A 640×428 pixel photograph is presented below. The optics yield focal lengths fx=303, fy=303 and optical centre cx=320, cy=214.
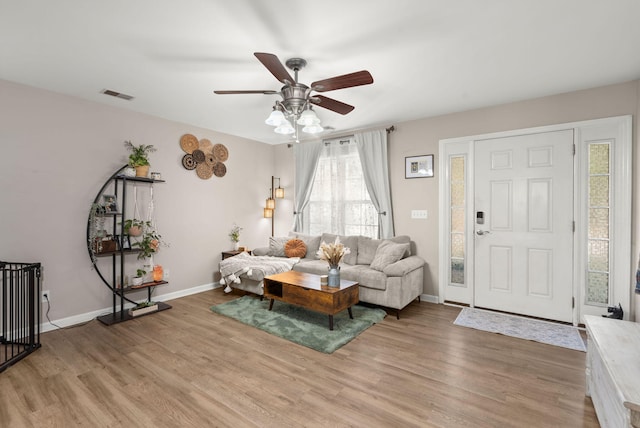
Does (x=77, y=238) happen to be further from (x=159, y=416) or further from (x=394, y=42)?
(x=394, y=42)

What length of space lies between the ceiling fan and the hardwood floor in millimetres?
2082

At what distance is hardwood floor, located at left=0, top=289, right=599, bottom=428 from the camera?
6.20ft

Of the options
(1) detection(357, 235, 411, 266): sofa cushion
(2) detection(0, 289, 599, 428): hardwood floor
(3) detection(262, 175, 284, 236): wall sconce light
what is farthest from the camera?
(3) detection(262, 175, 284, 236): wall sconce light

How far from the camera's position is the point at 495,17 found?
2.05 m

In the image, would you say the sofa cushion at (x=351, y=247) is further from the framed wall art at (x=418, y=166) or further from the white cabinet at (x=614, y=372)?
the white cabinet at (x=614, y=372)

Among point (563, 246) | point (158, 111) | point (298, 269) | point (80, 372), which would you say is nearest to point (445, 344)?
point (563, 246)

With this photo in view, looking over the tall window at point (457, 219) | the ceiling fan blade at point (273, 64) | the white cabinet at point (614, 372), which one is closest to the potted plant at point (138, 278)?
the ceiling fan blade at point (273, 64)

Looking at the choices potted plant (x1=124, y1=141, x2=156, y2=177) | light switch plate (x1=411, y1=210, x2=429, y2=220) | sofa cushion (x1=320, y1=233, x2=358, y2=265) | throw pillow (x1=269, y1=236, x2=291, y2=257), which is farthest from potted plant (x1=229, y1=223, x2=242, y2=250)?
light switch plate (x1=411, y1=210, x2=429, y2=220)

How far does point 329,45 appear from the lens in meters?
2.40

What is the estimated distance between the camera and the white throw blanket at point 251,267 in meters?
4.18

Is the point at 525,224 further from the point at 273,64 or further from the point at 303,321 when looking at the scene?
the point at 273,64

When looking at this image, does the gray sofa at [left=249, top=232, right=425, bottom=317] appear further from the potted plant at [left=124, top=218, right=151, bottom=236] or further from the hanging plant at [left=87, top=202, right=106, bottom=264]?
the hanging plant at [left=87, top=202, right=106, bottom=264]

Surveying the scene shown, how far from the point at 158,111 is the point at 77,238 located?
1825mm

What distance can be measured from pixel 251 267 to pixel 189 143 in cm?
208
